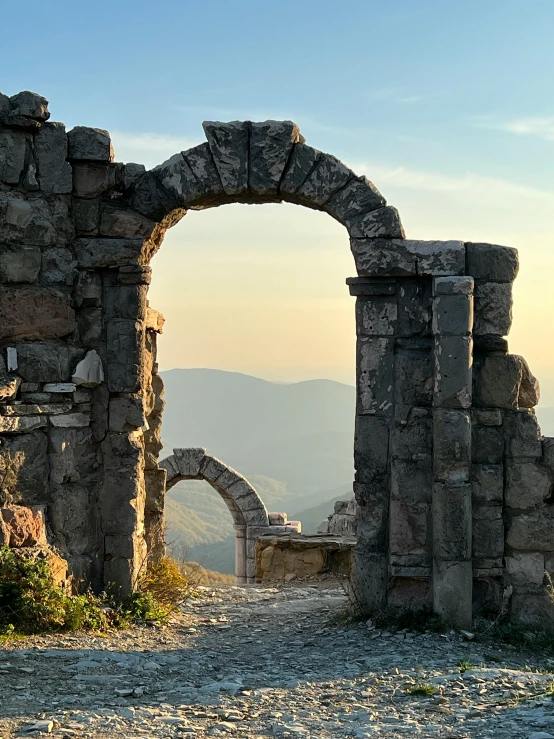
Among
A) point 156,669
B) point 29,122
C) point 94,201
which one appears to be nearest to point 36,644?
point 156,669

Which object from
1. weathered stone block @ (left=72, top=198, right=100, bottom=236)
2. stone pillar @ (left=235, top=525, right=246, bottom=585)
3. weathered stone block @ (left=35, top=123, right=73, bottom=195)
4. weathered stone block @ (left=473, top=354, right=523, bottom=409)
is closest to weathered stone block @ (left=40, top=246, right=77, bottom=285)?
weathered stone block @ (left=72, top=198, right=100, bottom=236)

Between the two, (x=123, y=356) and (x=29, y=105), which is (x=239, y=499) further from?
(x=29, y=105)

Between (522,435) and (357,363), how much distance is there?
146cm

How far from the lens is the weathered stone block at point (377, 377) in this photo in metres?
7.30

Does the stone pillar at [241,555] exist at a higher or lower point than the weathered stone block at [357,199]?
lower

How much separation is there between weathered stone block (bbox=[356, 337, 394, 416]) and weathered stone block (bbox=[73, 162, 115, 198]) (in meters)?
2.56

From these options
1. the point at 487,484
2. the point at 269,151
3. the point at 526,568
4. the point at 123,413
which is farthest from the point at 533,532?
the point at 269,151

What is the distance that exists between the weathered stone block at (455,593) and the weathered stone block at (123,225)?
3.68m

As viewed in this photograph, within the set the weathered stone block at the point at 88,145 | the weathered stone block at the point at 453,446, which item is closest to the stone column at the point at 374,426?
the weathered stone block at the point at 453,446

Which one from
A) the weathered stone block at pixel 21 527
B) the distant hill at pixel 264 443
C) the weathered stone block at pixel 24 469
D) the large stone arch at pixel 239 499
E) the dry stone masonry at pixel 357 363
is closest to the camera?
the weathered stone block at pixel 21 527

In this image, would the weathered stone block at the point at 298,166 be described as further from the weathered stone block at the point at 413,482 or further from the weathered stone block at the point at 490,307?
the weathered stone block at the point at 413,482

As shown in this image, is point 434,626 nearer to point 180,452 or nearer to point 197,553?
point 180,452

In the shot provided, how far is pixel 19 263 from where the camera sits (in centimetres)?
723

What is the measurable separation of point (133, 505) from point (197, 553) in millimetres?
38319
